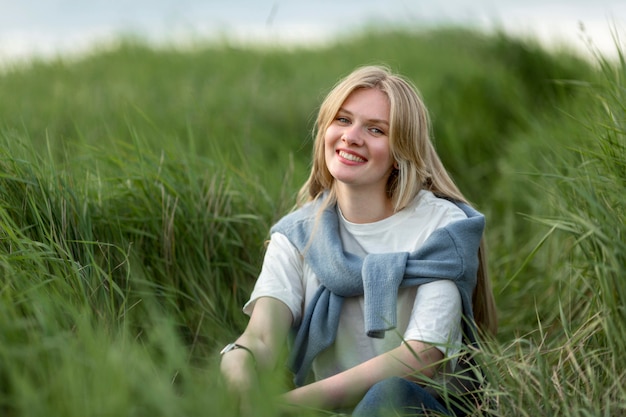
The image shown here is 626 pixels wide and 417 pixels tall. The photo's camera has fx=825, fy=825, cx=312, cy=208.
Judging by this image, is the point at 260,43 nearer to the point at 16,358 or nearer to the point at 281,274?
the point at 281,274

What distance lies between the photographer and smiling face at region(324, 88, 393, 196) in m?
2.95

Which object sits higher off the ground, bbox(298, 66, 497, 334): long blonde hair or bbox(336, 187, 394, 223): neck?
bbox(298, 66, 497, 334): long blonde hair

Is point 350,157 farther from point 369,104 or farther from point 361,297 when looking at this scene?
point 361,297

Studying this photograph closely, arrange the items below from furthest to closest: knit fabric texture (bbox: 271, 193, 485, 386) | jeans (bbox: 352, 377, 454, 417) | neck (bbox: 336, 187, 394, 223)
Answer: neck (bbox: 336, 187, 394, 223), knit fabric texture (bbox: 271, 193, 485, 386), jeans (bbox: 352, 377, 454, 417)

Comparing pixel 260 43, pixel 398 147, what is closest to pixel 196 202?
pixel 398 147

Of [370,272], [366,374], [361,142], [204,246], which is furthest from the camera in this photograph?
[204,246]

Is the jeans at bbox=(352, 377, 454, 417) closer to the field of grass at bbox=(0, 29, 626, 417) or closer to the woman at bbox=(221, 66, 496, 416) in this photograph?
the woman at bbox=(221, 66, 496, 416)

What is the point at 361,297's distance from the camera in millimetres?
2980

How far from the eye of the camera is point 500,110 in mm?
7312

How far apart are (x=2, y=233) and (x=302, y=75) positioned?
4939 millimetres

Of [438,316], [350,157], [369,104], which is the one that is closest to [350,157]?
[350,157]

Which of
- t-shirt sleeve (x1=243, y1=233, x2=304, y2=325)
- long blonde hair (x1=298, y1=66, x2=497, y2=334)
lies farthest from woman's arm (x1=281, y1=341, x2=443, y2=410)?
long blonde hair (x1=298, y1=66, x2=497, y2=334)

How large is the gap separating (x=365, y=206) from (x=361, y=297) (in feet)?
1.11

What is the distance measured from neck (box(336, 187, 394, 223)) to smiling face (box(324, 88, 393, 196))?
0.09ft
